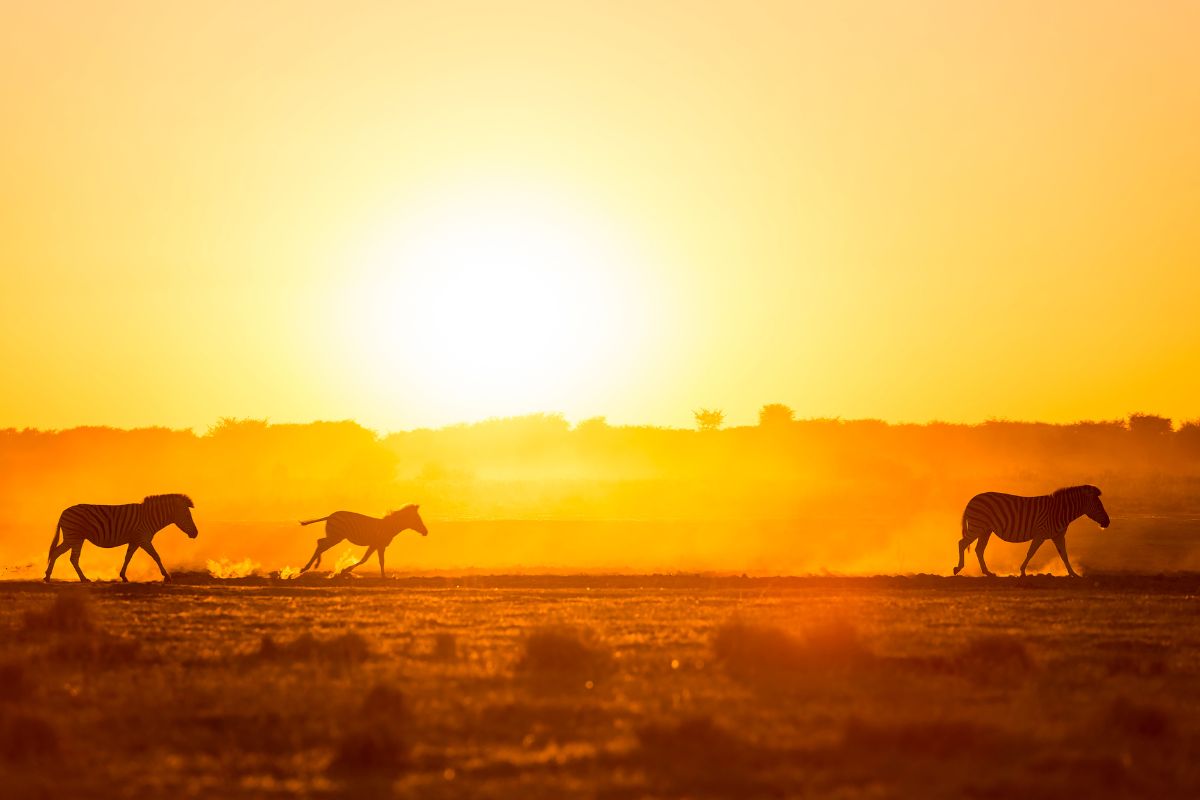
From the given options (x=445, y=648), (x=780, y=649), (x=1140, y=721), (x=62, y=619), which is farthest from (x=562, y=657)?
(x=62, y=619)

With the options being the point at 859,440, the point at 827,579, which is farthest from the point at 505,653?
the point at 859,440

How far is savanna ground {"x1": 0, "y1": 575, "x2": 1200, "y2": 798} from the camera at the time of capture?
440 inches

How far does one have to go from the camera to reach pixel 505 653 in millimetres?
18578

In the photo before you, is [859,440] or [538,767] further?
[859,440]

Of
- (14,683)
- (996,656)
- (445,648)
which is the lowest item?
(996,656)

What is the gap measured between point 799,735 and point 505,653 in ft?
21.6

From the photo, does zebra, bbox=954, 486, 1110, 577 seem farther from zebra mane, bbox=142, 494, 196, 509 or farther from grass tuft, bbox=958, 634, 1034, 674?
zebra mane, bbox=142, 494, 196, 509

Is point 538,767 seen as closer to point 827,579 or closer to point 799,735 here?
point 799,735

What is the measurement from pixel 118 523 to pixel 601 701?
23916mm

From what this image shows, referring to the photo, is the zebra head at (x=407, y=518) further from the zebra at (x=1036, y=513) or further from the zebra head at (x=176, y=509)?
the zebra at (x=1036, y=513)

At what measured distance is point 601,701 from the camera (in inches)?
579

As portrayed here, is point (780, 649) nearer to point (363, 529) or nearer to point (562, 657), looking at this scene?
point (562, 657)

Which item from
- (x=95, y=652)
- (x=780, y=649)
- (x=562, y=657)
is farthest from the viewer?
(x=95, y=652)

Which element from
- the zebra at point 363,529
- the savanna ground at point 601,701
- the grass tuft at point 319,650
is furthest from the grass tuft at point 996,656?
the zebra at point 363,529
